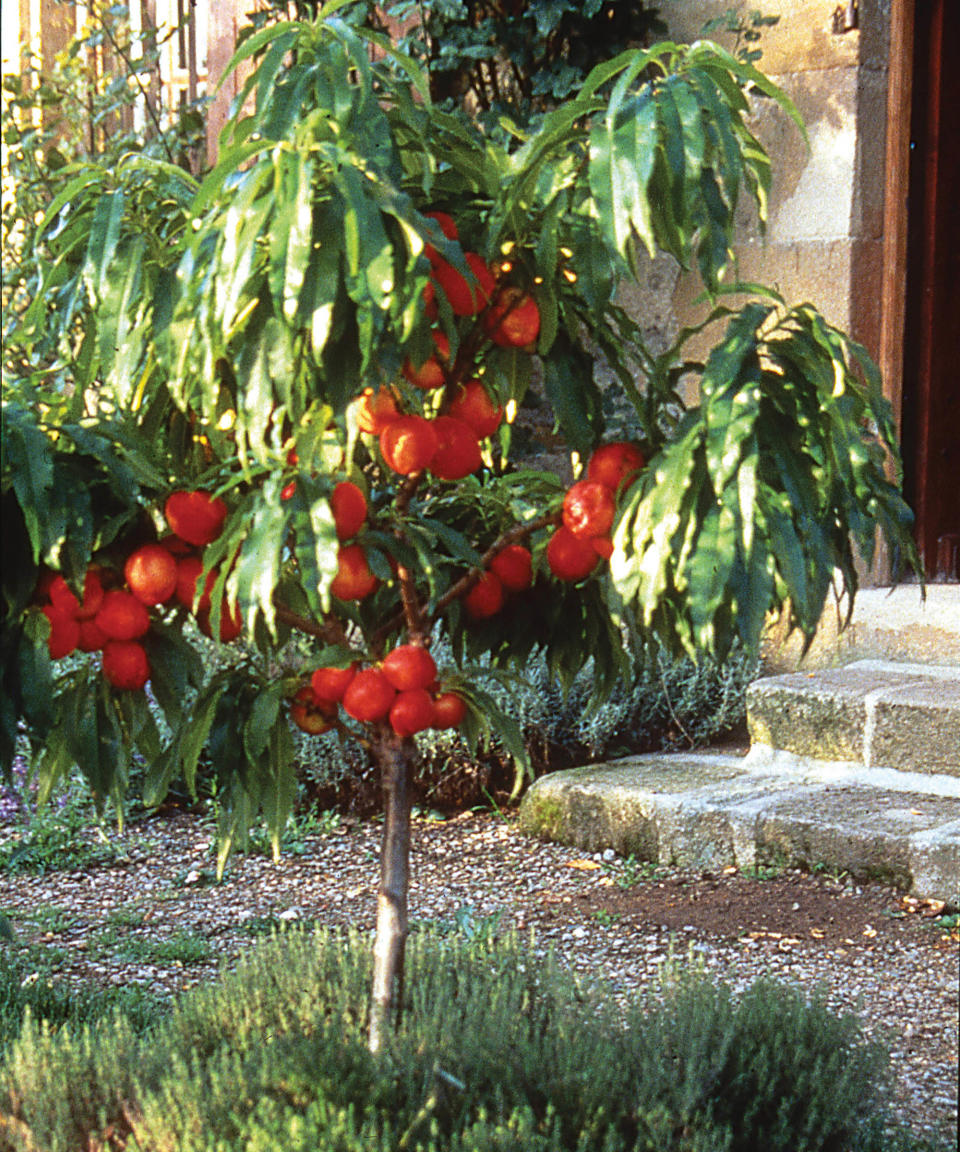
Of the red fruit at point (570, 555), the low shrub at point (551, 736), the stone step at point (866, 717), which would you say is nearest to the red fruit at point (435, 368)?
the red fruit at point (570, 555)

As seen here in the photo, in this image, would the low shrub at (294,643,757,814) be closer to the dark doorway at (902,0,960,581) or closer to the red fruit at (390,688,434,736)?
the dark doorway at (902,0,960,581)

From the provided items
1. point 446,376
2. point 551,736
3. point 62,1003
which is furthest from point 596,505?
point 551,736

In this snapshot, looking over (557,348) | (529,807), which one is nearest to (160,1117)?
(557,348)

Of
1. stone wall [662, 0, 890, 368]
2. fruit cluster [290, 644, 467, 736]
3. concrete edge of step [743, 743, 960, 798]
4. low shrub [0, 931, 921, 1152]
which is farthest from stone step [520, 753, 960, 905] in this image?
fruit cluster [290, 644, 467, 736]

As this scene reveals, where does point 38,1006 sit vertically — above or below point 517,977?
below

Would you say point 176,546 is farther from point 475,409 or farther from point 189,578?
point 475,409

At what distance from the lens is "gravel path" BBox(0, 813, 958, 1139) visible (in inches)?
109

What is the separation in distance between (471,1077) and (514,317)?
1.02 m

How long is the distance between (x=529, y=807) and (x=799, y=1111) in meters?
2.03

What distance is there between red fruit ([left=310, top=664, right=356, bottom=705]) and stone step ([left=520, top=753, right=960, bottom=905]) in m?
1.87

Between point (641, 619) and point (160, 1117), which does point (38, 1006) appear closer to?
point (160, 1117)

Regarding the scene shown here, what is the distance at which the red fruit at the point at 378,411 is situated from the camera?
1595mm

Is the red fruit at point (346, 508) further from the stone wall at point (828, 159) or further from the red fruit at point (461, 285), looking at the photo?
the stone wall at point (828, 159)

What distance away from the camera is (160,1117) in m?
1.83
